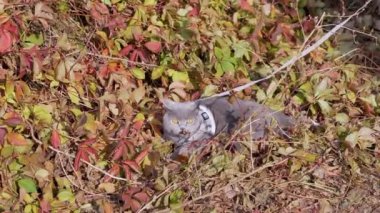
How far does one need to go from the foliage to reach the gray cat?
0.06 m

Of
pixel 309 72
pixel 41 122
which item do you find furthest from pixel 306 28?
pixel 41 122

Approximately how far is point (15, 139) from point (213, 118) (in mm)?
804

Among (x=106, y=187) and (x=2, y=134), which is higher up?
(x=2, y=134)

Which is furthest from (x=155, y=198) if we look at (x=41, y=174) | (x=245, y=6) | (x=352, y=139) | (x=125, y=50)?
(x=245, y=6)

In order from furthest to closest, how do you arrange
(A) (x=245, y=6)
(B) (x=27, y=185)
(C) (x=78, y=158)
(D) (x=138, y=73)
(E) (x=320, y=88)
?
1. (A) (x=245, y=6)
2. (E) (x=320, y=88)
3. (D) (x=138, y=73)
4. (C) (x=78, y=158)
5. (B) (x=27, y=185)

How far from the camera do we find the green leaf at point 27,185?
8.48 feet

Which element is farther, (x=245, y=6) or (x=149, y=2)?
(x=245, y=6)

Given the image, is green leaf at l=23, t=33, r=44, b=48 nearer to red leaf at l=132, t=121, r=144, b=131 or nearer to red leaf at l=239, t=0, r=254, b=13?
red leaf at l=132, t=121, r=144, b=131

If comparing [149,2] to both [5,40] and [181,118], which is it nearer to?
[181,118]

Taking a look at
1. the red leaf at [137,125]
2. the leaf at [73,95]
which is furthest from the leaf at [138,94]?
the leaf at [73,95]

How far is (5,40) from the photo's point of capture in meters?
2.70

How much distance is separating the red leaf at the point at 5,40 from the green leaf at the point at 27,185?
503 millimetres

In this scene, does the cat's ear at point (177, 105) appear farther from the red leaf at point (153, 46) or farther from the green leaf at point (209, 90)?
the red leaf at point (153, 46)

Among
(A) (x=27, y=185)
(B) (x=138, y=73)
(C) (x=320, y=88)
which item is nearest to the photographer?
(A) (x=27, y=185)
